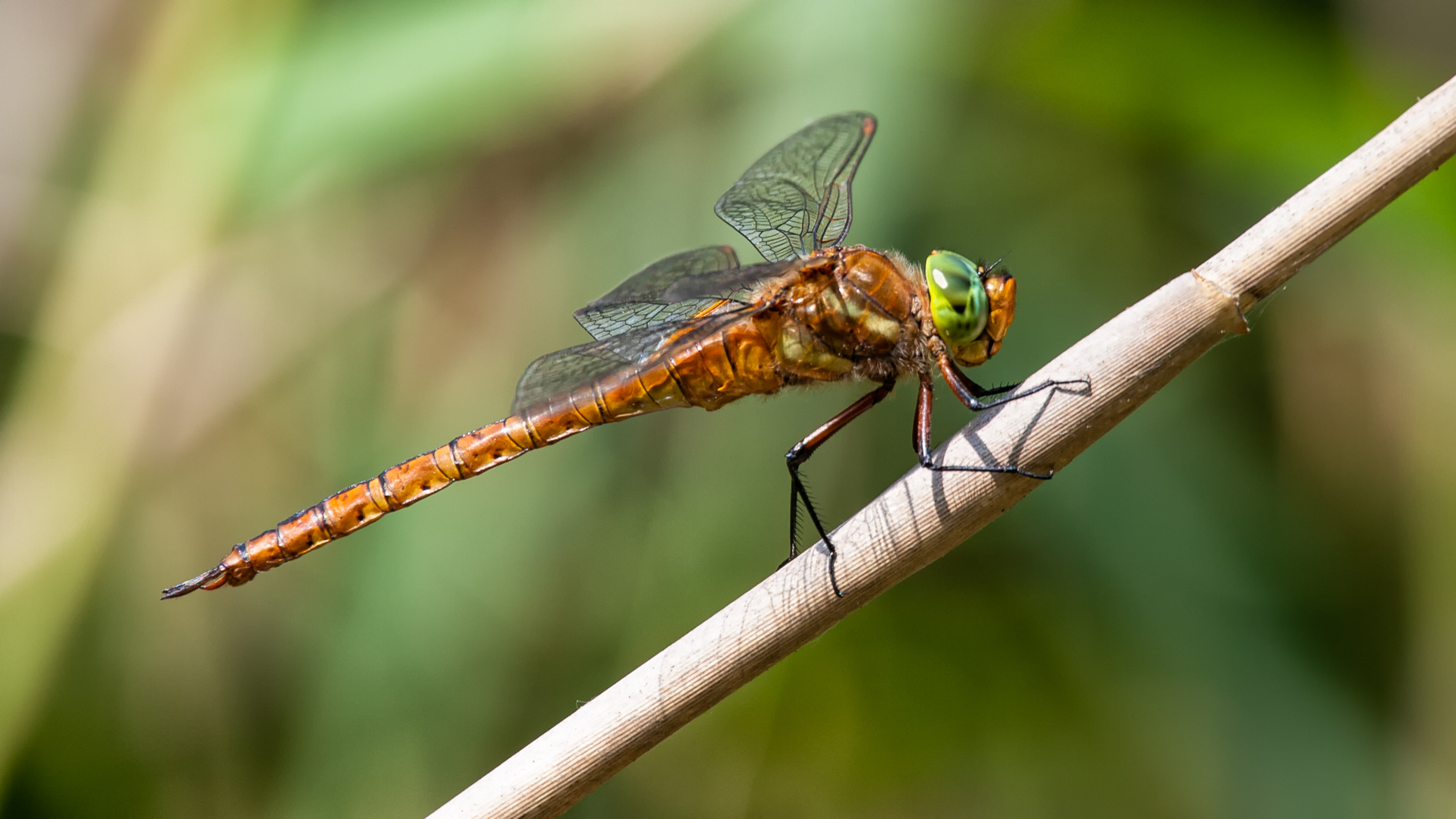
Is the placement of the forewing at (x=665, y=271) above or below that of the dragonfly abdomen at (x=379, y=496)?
above

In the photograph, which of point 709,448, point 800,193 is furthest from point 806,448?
point 800,193

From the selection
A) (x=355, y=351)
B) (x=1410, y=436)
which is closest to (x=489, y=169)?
(x=355, y=351)

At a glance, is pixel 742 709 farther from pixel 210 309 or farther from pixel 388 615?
pixel 210 309

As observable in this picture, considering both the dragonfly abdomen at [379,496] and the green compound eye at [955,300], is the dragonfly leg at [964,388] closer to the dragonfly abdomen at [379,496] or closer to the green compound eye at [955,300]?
the green compound eye at [955,300]

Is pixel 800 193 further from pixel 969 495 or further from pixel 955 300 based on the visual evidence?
pixel 969 495

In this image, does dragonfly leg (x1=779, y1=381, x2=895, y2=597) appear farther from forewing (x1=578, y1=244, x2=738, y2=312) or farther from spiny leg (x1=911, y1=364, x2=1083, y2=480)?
forewing (x1=578, y1=244, x2=738, y2=312)

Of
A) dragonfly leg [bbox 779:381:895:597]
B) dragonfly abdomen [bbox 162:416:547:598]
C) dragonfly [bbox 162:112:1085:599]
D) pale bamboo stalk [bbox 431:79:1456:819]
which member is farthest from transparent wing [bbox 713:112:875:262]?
pale bamboo stalk [bbox 431:79:1456:819]

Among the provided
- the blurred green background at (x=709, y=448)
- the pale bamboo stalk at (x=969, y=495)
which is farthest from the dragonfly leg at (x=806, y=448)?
the pale bamboo stalk at (x=969, y=495)
